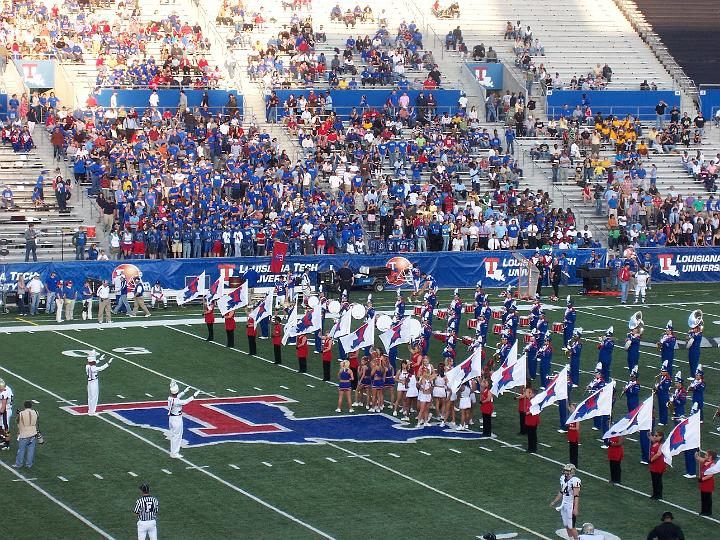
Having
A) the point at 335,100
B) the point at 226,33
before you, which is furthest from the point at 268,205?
the point at 226,33

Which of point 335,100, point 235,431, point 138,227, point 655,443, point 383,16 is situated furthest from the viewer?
point 383,16

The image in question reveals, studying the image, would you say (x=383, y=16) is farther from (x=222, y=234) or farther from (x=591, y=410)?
(x=591, y=410)

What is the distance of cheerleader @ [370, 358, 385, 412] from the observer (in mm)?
25453

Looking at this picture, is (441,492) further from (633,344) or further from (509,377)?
(633,344)

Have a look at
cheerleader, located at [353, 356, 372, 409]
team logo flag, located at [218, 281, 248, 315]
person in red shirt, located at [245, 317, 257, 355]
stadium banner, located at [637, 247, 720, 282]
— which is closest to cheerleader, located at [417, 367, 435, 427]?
cheerleader, located at [353, 356, 372, 409]

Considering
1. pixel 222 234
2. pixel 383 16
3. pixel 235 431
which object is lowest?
pixel 235 431

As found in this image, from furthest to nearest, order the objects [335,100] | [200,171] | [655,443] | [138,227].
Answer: [335,100]
[200,171]
[138,227]
[655,443]

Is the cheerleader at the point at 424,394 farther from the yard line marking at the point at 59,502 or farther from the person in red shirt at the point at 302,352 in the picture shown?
the yard line marking at the point at 59,502

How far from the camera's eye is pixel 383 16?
56.2 meters

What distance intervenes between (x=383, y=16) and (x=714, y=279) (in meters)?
18.2

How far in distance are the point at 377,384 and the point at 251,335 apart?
6.03 metres

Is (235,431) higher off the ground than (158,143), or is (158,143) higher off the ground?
(158,143)

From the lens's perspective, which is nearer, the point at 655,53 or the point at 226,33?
the point at 226,33

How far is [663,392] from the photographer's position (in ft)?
81.2
